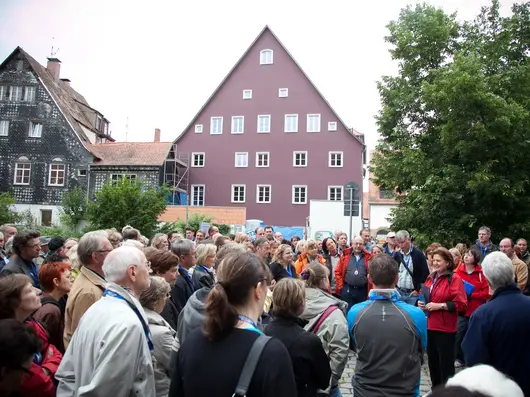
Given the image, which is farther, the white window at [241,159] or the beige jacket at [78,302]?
the white window at [241,159]

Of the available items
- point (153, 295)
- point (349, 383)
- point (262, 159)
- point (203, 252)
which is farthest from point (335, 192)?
point (153, 295)

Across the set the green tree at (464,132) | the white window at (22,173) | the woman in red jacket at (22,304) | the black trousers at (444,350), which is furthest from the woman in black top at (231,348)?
the white window at (22,173)

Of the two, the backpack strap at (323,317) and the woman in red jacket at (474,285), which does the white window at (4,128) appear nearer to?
the woman in red jacket at (474,285)

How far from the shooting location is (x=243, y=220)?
110 feet

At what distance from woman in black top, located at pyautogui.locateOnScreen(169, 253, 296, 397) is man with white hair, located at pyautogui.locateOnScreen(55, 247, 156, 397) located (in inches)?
23.5

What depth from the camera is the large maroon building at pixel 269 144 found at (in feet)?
125

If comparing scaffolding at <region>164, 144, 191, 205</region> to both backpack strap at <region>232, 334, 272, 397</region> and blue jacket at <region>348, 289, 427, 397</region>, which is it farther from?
backpack strap at <region>232, 334, 272, 397</region>

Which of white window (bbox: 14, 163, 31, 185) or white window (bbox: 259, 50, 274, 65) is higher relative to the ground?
white window (bbox: 259, 50, 274, 65)

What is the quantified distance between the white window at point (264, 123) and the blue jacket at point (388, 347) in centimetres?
3638

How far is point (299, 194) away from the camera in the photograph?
126ft

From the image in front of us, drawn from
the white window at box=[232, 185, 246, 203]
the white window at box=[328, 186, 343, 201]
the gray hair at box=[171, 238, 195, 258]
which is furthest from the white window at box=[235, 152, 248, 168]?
the gray hair at box=[171, 238, 195, 258]

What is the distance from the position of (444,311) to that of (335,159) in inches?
1308

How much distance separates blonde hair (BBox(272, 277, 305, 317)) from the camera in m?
3.23

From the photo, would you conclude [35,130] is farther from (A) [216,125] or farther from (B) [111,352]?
Answer: (B) [111,352]
